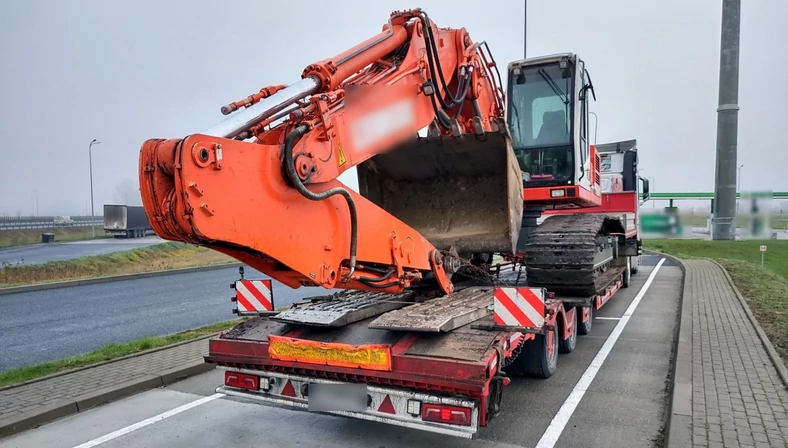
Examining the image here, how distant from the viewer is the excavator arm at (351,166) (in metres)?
3.30

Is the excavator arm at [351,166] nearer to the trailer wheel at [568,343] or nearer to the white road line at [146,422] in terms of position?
the trailer wheel at [568,343]

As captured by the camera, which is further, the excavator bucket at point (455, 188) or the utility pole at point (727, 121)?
the utility pole at point (727, 121)

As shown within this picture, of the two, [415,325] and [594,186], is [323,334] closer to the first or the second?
[415,325]

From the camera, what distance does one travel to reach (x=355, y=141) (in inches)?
166

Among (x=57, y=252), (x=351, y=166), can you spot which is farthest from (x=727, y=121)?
(x=57, y=252)

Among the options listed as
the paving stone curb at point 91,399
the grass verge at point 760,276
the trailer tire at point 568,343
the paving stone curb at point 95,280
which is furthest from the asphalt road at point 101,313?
the grass verge at point 760,276

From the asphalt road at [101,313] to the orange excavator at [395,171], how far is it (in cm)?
573

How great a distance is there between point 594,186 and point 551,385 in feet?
14.8

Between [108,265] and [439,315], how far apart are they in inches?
903

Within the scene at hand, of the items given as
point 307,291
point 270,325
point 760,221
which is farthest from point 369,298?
point 760,221

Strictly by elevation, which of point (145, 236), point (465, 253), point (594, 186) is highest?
point (594, 186)

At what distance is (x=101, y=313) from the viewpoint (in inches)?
482

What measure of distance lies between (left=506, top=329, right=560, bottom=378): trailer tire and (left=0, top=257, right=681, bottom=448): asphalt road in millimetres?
126

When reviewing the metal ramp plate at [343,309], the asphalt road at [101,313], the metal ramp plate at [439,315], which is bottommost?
the asphalt road at [101,313]
